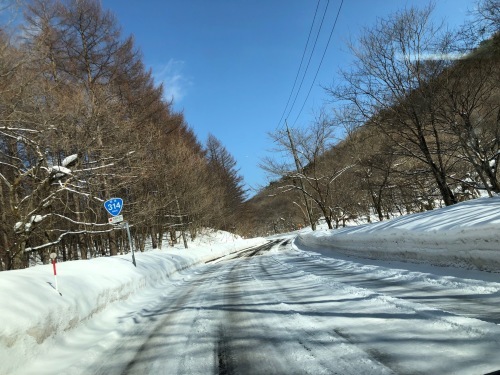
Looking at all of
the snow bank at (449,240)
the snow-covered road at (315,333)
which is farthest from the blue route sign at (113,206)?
the snow bank at (449,240)

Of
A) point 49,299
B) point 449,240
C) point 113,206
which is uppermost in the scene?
point 113,206

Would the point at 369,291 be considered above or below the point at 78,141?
below

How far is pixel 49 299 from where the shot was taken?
20.5 feet

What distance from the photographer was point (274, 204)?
70.3 metres

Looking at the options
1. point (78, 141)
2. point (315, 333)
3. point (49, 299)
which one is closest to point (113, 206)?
point (78, 141)

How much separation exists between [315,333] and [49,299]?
4.60 meters

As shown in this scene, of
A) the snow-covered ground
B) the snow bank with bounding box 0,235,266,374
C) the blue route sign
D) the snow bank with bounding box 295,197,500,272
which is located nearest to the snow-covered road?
the snow-covered ground

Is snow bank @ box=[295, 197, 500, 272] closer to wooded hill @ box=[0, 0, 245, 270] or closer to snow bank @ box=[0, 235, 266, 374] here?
snow bank @ box=[0, 235, 266, 374]

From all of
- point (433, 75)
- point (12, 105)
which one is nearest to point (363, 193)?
point (433, 75)

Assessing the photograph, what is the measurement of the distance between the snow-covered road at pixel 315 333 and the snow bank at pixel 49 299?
310 millimetres

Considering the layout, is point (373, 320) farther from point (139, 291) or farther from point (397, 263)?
point (139, 291)

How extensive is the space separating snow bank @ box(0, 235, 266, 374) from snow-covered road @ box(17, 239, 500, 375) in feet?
1.02

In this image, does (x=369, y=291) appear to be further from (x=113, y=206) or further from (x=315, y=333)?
(x=113, y=206)

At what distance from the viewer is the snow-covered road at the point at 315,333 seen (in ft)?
11.3
